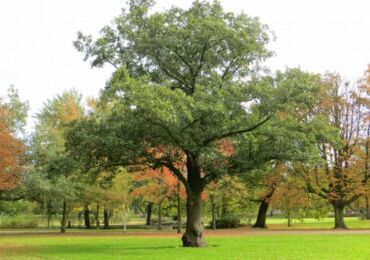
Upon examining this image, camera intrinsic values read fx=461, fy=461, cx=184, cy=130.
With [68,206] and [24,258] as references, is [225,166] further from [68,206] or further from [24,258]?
[68,206]

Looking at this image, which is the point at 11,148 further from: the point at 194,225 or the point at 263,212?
the point at 263,212

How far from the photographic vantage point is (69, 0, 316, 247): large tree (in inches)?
860

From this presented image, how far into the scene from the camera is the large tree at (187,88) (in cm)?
2184

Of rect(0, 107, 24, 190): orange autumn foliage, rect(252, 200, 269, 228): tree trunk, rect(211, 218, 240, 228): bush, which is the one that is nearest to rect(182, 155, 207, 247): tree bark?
rect(0, 107, 24, 190): orange autumn foliage

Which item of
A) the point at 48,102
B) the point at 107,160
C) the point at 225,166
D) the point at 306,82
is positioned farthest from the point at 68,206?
the point at 306,82

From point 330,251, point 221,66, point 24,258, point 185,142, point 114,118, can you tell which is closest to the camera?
point 24,258

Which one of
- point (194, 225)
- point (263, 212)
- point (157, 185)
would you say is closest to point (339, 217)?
point (263, 212)

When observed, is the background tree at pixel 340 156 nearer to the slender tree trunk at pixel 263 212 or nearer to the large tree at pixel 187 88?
the slender tree trunk at pixel 263 212

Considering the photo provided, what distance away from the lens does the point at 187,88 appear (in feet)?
81.9

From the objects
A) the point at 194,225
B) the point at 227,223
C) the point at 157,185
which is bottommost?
the point at 227,223

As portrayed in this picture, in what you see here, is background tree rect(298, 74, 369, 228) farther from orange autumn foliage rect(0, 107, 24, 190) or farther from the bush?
orange autumn foliage rect(0, 107, 24, 190)

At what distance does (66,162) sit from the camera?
24.2m

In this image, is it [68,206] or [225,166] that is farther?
[68,206]

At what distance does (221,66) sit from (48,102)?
1430 inches
